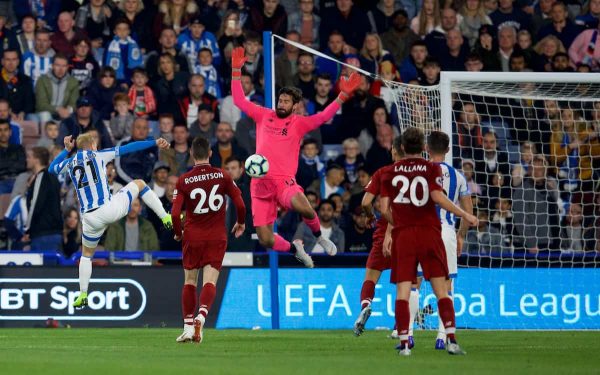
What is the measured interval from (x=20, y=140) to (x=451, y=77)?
7899mm

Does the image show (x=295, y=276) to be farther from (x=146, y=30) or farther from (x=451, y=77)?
(x=146, y=30)

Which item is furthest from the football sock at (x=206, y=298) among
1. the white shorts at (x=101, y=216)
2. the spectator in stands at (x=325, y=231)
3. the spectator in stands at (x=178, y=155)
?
the spectator in stands at (x=178, y=155)

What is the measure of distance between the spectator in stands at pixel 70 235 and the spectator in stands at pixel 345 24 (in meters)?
6.40

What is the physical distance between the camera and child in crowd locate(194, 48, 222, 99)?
75.7 ft

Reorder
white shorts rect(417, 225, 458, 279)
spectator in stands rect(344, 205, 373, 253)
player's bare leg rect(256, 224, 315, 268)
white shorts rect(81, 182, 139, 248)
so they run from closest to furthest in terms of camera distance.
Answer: white shorts rect(417, 225, 458, 279), player's bare leg rect(256, 224, 315, 268), white shorts rect(81, 182, 139, 248), spectator in stands rect(344, 205, 373, 253)

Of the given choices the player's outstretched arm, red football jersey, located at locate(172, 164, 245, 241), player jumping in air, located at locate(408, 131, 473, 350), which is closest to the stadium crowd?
player jumping in air, located at locate(408, 131, 473, 350)

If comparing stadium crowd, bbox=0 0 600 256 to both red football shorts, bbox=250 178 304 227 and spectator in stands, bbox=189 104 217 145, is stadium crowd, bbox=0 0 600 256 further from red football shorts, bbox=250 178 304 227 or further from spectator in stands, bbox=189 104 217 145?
red football shorts, bbox=250 178 304 227

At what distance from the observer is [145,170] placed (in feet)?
71.4

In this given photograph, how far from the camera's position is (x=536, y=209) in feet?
68.6

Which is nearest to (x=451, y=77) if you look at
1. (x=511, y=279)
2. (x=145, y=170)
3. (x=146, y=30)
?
(x=511, y=279)

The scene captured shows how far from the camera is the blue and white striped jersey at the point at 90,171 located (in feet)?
54.7

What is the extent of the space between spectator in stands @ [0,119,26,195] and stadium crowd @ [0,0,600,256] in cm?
2

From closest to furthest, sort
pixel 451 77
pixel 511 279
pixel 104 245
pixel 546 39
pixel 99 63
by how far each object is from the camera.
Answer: pixel 451 77 → pixel 511 279 → pixel 104 245 → pixel 99 63 → pixel 546 39

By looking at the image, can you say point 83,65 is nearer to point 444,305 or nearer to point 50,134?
point 50,134
